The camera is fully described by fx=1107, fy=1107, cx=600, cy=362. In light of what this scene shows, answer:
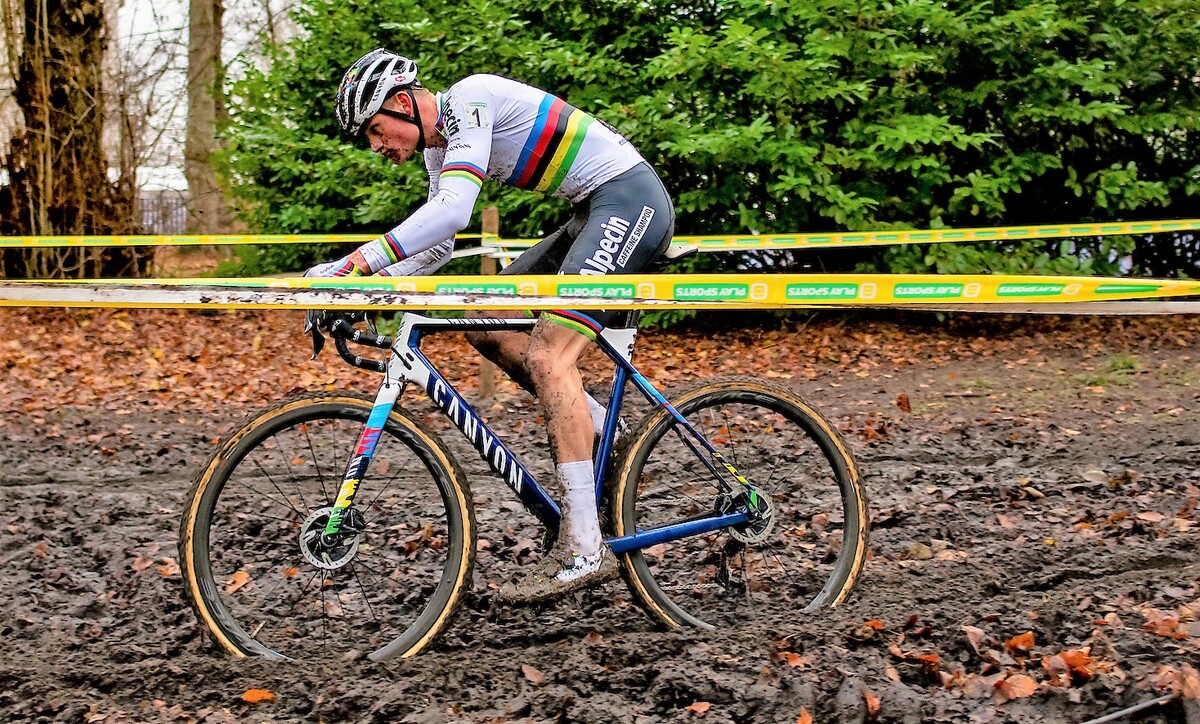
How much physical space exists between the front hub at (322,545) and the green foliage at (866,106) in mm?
6698

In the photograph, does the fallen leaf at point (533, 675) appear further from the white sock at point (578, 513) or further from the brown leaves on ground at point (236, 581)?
the brown leaves on ground at point (236, 581)

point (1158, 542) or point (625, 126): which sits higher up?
point (625, 126)

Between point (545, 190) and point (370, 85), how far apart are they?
2.48ft

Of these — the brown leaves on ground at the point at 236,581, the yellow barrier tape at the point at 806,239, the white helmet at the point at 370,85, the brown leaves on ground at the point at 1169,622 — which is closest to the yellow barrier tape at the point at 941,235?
the yellow barrier tape at the point at 806,239

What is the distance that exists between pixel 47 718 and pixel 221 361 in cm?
803

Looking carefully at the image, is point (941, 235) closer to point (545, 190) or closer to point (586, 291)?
point (545, 190)

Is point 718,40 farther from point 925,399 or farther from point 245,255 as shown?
point 245,255

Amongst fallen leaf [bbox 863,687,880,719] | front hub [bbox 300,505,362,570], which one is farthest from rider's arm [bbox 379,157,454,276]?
fallen leaf [bbox 863,687,880,719]

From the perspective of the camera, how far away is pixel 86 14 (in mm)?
13188

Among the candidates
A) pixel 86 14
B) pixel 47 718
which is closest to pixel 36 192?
pixel 86 14

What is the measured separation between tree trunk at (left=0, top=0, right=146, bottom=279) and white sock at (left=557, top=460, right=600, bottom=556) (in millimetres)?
11003

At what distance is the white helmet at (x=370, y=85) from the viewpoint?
3.76 m

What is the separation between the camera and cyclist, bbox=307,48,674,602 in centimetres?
372

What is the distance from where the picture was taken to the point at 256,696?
11.1 feet
